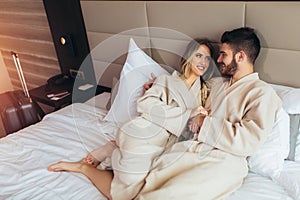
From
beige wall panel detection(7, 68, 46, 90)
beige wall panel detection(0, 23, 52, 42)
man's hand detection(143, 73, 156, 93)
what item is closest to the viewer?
man's hand detection(143, 73, 156, 93)

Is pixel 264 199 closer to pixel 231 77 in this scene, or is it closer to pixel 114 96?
pixel 231 77

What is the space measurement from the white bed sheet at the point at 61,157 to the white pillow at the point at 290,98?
23cm

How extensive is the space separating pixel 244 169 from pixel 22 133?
1259 millimetres

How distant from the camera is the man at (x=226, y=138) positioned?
1084 millimetres

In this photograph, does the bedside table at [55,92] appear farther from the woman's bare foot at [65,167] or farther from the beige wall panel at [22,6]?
the woman's bare foot at [65,167]

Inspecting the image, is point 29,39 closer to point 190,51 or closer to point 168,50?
point 168,50

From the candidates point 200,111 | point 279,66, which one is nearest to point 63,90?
point 200,111

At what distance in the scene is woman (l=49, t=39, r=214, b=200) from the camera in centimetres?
121

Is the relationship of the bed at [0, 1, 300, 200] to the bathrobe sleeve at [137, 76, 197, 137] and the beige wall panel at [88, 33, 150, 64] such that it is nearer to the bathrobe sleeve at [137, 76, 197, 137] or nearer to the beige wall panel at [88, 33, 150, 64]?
the beige wall panel at [88, 33, 150, 64]

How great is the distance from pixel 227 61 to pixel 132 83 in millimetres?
578

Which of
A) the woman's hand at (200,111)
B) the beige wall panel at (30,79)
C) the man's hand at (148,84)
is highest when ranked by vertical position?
the man's hand at (148,84)

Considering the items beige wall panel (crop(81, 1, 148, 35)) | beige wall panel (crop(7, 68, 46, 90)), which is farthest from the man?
beige wall panel (crop(7, 68, 46, 90))

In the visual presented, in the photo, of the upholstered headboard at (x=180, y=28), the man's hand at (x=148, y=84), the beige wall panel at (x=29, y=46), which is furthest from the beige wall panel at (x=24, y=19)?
the man's hand at (x=148, y=84)

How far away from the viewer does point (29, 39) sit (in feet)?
9.36
